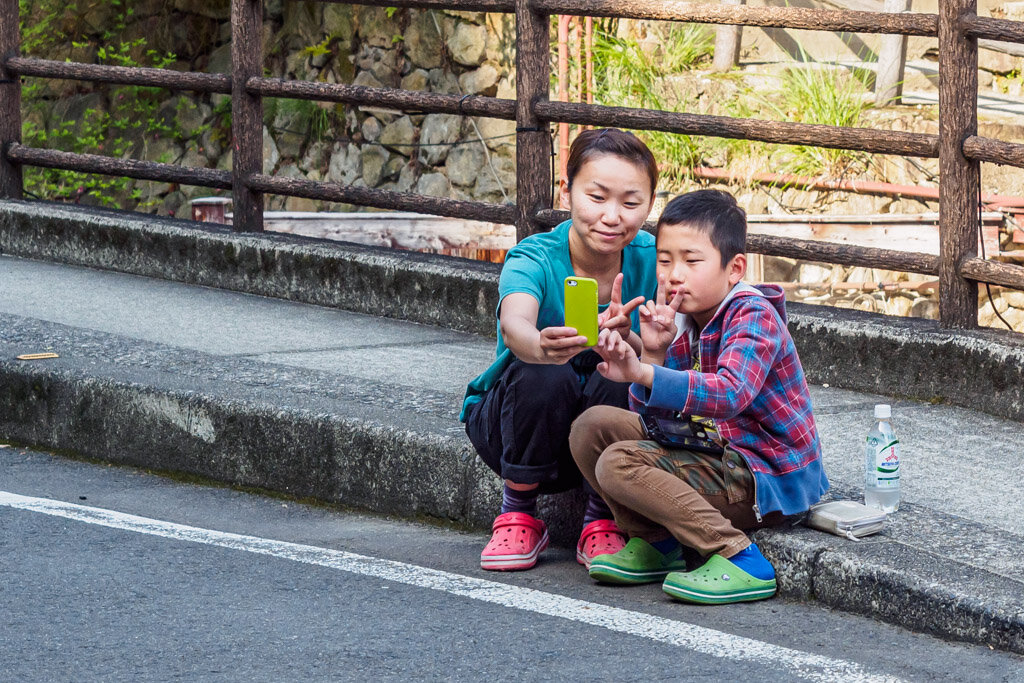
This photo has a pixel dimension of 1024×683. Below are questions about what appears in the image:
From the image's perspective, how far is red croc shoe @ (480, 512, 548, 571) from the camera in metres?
3.56

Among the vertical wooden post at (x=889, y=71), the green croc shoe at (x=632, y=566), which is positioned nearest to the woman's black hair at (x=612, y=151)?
Result: the green croc shoe at (x=632, y=566)

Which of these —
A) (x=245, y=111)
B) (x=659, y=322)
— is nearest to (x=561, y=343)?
(x=659, y=322)

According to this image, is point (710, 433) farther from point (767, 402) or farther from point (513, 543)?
point (513, 543)

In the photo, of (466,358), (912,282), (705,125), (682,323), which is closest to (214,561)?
(682,323)

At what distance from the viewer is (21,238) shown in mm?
7477

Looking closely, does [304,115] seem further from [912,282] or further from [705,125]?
[705,125]

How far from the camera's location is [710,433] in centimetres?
345

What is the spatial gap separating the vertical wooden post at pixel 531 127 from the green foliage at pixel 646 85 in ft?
20.7

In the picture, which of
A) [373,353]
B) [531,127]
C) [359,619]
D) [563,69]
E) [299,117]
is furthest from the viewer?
[299,117]

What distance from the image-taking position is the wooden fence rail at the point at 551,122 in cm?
496

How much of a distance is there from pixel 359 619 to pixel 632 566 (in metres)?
0.67

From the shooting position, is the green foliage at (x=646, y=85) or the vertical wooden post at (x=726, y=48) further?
the vertical wooden post at (x=726, y=48)

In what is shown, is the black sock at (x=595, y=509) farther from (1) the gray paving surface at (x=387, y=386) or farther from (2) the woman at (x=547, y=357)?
(1) the gray paving surface at (x=387, y=386)

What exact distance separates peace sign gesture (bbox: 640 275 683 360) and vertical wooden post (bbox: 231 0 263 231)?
12.3 feet
